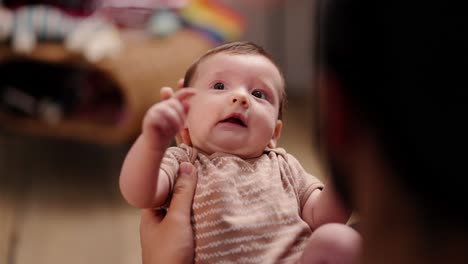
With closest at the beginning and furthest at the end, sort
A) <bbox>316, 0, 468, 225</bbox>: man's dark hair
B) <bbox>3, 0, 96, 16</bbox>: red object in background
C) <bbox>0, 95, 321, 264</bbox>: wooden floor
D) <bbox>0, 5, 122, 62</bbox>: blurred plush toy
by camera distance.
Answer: <bbox>316, 0, 468, 225</bbox>: man's dark hair
<bbox>0, 95, 321, 264</bbox>: wooden floor
<bbox>0, 5, 122, 62</bbox>: blurred plush toy
<bbox>3, 0, 96, 16</bbox>: red object in background

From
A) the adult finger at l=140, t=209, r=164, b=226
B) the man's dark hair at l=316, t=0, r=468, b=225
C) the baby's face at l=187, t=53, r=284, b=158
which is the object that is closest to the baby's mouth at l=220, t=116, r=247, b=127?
the baby's face at l=187, t=53, r=284, b=158

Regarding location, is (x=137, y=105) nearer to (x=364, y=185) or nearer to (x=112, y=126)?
(x=112, y=126)

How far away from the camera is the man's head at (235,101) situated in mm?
611

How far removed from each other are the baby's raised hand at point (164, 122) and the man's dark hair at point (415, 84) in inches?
7.2

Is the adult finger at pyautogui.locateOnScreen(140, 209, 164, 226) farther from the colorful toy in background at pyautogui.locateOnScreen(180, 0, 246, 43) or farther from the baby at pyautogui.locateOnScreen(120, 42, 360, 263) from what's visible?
the colorful toy in background at pyautogui.locateOnScreen(180, 0, 246, 43)

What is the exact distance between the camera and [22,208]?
147 centimetres

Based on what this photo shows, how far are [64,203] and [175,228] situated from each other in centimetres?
101

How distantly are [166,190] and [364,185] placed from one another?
25 centimetres

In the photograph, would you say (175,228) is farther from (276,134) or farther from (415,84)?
(415,84)

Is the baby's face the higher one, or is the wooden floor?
the baby's face

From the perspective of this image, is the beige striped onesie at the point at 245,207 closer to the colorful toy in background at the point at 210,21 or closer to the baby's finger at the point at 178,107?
the baby's finger at the point at 178,107

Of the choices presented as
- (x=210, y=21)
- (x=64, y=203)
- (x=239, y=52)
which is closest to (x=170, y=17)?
(x=210, y=21)

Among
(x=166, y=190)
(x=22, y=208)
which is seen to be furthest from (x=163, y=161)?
(x=22, y=208)

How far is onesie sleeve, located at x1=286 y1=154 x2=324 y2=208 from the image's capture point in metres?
0.62
